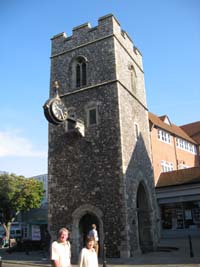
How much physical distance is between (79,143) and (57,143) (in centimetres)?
173

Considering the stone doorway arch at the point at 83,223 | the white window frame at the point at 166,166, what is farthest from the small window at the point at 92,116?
the white window frame at the point at 166,166

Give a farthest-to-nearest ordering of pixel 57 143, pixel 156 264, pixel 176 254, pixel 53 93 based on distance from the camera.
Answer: pixel 53 93 → pixel 57 143 → pixel 176 254 → pixel 156 264

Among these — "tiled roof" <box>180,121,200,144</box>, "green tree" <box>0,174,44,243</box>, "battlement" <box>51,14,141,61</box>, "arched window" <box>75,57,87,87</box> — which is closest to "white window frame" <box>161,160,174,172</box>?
"tiled roof" <box>180,121,200,144</box>

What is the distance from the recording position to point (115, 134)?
1788cm

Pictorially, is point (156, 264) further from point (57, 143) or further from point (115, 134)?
point (57, 143)

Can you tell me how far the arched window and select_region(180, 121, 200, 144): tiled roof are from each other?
24.3 meters

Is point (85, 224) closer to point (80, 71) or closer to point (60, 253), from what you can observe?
point (80, 71)

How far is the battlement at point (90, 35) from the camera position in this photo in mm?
20297

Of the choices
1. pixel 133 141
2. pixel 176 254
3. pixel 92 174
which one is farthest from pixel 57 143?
pixel 176 254

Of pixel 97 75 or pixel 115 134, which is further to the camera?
pixel 97 75

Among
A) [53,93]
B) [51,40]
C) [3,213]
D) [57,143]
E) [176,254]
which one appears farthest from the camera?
[3,213]

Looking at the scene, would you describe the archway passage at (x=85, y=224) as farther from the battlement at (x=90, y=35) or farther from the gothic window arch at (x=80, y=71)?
the battlement at (x=90, y=35)

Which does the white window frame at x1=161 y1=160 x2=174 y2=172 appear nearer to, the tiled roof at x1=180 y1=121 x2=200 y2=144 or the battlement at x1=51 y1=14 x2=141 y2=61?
the tiled roof at x1=180 y1=121 x2=200 y2=144

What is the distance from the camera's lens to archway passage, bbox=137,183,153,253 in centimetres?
1935
